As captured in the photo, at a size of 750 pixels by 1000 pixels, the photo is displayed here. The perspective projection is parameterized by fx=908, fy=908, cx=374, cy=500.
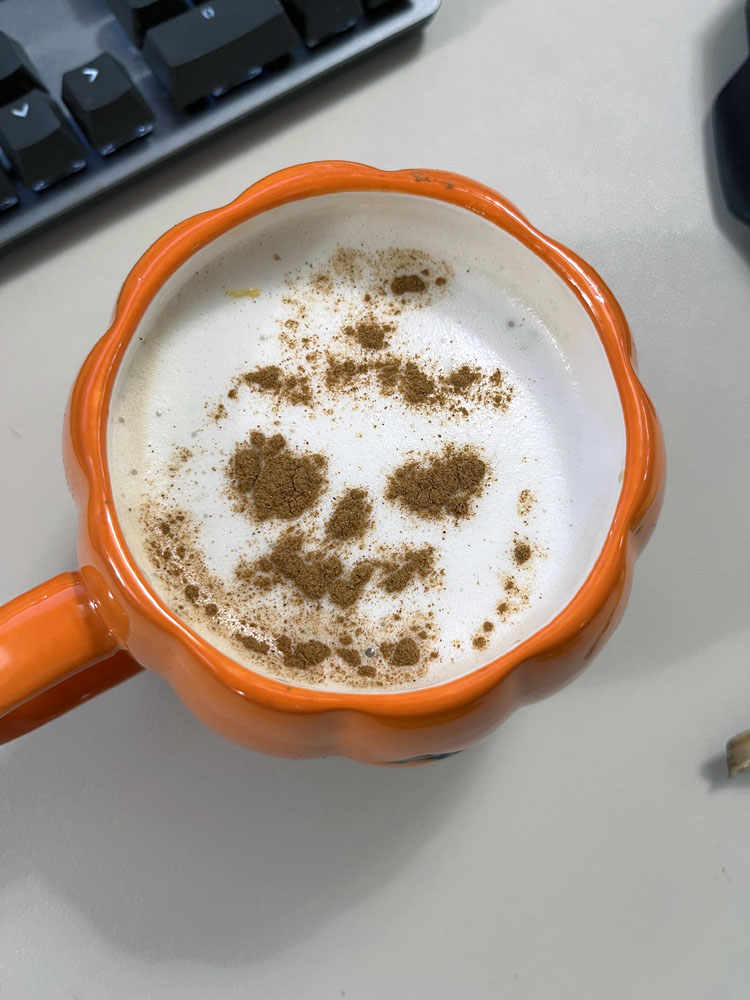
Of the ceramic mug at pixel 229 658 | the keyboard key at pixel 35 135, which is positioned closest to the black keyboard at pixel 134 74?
the keyboard key at pixel 35 135

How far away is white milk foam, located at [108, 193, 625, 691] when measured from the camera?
0.37 meters

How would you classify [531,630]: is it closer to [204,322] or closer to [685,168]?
[204,322]

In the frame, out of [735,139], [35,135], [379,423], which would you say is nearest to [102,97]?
[35,135]

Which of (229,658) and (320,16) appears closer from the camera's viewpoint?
(229,658)

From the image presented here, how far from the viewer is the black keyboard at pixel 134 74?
41 centimetres

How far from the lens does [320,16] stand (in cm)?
44

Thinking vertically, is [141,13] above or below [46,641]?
above

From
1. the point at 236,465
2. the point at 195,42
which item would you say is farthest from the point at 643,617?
the point at 195,42

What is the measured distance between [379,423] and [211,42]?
0.64ft

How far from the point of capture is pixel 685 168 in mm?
504

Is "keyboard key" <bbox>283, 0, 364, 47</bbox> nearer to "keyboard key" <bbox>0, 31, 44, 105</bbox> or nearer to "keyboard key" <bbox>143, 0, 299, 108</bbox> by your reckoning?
"keyboard key" <bbox>143, 0, 299, 108</bbox>

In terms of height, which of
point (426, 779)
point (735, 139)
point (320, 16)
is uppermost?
point (320, 16)

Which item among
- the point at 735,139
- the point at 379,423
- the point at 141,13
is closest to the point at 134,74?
the point at 141,13

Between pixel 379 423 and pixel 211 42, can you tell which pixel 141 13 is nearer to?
pixel 211 42
